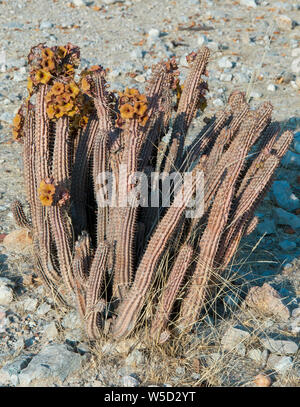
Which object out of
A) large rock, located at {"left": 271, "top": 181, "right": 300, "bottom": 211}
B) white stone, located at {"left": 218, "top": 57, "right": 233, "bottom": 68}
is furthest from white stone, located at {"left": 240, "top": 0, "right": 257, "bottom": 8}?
large rock, located at {"left": 271, "top": 181, "right": 300, "bottom": 211}

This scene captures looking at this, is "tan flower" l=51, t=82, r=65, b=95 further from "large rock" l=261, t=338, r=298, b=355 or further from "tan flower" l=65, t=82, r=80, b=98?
"large rock" l=261, t=338, r=298, b=355

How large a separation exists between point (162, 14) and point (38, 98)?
7598 mm

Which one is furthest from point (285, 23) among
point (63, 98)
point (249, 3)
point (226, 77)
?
point (63, 98)

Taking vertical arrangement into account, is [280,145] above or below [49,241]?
above

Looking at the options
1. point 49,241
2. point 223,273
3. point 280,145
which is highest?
point 280,145

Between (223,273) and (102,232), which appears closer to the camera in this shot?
(102,232)

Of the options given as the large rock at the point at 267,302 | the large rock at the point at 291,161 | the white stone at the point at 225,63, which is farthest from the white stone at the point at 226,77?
the large rock at the point at 267,302

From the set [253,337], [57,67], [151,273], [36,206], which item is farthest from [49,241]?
[253,337]

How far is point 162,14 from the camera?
10.5m

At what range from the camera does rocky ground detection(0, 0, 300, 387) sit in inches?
135

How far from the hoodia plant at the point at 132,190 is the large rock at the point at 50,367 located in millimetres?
223
